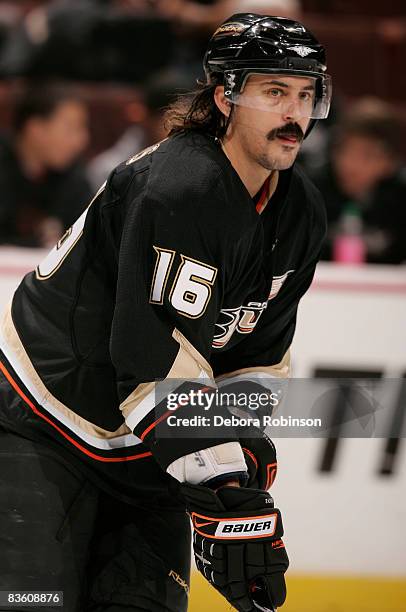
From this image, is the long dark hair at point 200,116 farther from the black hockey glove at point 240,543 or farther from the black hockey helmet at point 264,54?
the black hockey glove at point 240,543

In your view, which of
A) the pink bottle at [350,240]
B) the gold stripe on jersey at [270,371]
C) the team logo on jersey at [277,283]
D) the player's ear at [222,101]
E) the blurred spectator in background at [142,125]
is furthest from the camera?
the blurred spectator in background at [142,125]

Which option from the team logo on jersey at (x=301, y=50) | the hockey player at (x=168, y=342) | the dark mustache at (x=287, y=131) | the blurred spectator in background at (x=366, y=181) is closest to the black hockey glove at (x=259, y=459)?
the hockey player at (x=168, y=342)

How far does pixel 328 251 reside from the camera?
14.1 feet

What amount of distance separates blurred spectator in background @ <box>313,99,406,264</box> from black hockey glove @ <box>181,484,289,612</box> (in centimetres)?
258

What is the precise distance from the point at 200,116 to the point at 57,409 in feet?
2.08

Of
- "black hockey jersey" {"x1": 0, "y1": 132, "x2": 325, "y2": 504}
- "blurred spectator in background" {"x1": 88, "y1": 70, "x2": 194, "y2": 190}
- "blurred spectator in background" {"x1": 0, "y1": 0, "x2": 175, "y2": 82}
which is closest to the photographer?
"black hockey jersey" {"x1": 0, "y1": 132, "x2": 325, "y2": 504}

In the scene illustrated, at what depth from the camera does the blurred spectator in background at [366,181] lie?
14.6ft

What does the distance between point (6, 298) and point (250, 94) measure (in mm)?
1496

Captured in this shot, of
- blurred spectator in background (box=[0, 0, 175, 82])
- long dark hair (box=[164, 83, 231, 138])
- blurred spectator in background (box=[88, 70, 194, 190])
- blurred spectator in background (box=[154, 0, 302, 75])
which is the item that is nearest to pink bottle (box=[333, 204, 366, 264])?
blurred spectator in background (box=[88, 70, 194, 190])

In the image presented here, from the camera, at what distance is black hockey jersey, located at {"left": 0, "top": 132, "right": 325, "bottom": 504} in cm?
189

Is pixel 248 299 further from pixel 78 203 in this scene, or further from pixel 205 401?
pixel 78 203

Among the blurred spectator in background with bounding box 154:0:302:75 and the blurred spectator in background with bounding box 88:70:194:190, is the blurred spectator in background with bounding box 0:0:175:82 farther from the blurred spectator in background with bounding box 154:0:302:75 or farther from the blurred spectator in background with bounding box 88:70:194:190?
the blurred spectator in background with bounding box 88:70:194:190

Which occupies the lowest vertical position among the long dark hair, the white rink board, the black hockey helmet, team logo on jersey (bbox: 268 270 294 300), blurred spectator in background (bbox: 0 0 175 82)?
the white rink board

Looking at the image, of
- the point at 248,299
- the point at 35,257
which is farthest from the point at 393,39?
the point at 248,299
